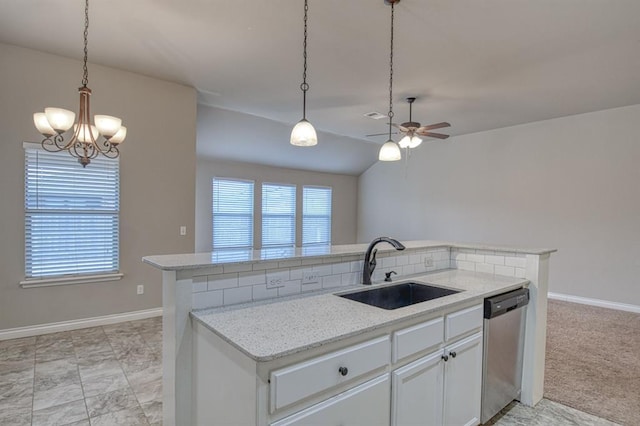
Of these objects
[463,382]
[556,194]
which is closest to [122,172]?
[463,382]

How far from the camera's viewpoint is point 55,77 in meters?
3.70

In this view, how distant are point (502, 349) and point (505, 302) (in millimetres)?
324

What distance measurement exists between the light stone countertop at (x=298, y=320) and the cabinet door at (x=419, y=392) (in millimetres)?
256

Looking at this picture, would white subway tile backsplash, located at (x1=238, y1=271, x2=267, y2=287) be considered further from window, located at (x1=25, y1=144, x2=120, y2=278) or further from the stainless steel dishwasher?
window, located at (x1=25, y1=144, x2=120, y2=278)

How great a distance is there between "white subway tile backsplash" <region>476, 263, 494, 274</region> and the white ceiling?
200 centimetres

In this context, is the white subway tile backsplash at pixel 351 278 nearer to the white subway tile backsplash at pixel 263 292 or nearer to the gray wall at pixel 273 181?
the white subway tile backsplash at pixel 263 292

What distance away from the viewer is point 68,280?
12.5 ft

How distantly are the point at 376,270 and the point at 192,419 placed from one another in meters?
1.36

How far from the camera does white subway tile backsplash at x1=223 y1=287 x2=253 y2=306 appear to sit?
67.5 inches

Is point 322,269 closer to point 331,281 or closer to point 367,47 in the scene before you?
point 331,281

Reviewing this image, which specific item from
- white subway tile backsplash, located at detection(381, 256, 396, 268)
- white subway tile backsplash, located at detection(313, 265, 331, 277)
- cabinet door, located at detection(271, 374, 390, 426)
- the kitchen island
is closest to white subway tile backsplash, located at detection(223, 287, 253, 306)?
the kitchen island

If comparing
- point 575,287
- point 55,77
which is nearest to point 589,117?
point 575,287

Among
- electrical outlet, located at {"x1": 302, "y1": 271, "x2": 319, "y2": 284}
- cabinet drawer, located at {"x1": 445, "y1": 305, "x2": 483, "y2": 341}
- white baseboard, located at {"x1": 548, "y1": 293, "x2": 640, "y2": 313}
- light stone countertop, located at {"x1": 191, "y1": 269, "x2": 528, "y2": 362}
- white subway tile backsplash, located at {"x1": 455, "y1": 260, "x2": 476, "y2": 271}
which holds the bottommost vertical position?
white baseboard, located at {"x1": 548, "y1": 293, "x2": 640, "y2": 313}

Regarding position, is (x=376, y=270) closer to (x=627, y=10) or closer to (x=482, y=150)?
(x=627, y=10)
